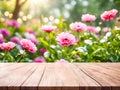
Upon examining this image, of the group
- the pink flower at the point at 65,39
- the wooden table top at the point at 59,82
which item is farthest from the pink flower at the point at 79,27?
the wooden table top at the point at 59,82

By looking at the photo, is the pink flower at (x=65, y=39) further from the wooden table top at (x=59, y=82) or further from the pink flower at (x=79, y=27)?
the wooden table top at (x=59, y=82)

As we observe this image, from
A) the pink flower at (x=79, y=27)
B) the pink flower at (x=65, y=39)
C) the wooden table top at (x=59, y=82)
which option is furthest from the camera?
the pink flower at (x=79, y=27)

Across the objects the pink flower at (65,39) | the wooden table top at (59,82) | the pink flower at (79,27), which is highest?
the pink flower at (79,27)

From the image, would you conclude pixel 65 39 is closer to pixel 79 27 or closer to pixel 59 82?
pixel 79 27

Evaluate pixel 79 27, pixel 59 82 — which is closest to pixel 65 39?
pixel 79 27

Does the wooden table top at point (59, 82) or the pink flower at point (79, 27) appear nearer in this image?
the wooden table top at point (59, 82)

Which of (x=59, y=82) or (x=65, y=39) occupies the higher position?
(x=65, y=39)

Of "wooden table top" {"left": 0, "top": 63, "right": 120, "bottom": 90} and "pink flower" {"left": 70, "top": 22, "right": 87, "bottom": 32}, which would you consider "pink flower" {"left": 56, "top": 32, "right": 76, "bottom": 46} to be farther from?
"wooden table top" {"left": 0, "top": 63, "right": 120, "bottom": 90}

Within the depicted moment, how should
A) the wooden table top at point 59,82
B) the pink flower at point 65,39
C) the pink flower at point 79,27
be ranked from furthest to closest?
the pink flower at point 79,27, the pink flower at point 65,39, the wooden table top at point 59,82

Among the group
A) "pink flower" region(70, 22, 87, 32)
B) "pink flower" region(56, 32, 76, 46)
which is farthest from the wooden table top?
"pink flower" region(70, 22, 87, 32)

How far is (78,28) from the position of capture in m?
3.96

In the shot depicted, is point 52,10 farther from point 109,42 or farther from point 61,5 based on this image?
point 109,42

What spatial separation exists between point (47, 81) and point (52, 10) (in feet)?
97.4

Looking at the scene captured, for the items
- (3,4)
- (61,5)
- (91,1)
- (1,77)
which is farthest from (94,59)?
(61,5)
